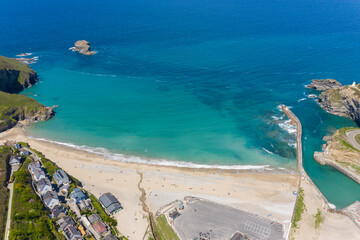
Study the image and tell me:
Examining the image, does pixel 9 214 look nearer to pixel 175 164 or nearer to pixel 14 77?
pixel 175 164

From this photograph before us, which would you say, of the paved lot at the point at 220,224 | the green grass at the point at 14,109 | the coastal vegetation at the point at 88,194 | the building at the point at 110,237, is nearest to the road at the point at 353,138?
the paved lot at the point at 220,224

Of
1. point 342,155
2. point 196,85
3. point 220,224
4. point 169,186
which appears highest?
point 196,85

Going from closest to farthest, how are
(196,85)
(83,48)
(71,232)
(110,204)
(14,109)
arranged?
(71,232) → (110,204) → (14,109) → (196,85) → (83,48)

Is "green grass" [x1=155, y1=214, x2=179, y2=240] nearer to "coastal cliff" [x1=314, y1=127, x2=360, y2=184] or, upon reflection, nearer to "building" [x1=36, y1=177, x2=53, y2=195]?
"building" [x1=36, y1=177, x2=53, y2=195]

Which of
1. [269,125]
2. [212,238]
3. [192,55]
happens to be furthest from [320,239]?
[192,55]

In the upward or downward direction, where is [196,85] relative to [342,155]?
upward

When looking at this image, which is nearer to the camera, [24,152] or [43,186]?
[43,186]

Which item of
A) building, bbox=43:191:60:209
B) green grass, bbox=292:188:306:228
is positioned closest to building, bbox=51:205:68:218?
building, bbox=43:191:60:209

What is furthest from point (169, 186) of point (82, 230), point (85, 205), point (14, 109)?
point (14, 109)
